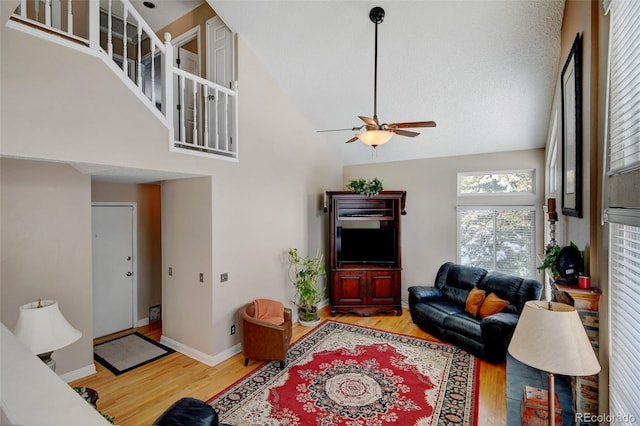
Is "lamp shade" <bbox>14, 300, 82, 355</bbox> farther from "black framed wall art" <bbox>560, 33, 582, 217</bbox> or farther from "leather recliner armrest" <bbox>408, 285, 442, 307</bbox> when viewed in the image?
"leather recliner armrest" <bbox>408, 285, 442, 307</bbox>

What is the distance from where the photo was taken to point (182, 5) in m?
4.59

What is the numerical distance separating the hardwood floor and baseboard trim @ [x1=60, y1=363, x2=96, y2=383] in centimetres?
6

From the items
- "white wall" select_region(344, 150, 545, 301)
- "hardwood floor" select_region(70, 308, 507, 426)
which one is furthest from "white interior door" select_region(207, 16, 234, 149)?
"white wall" select_region(344, 150, 545, 301)

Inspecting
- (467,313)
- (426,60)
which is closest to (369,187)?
(426,60)

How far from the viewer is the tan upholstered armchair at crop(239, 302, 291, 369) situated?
3.71 m

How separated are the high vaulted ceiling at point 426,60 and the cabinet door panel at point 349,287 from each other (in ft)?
8.70

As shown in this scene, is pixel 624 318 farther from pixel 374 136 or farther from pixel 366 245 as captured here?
pixel 366 245

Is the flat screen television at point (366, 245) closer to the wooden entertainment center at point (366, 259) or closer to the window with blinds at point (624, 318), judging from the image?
the wooden entertainment center at point (366, 259)

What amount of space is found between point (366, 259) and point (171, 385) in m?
3.56

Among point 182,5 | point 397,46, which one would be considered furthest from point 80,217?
point 397,46

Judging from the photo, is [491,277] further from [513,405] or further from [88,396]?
[88,396]

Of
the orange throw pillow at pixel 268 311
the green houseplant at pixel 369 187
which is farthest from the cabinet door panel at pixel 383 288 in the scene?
the orange throw pillow at pixel 268 311

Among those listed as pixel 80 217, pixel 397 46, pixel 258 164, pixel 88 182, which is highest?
pixel 397 46

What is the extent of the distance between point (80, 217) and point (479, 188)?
5.95m
